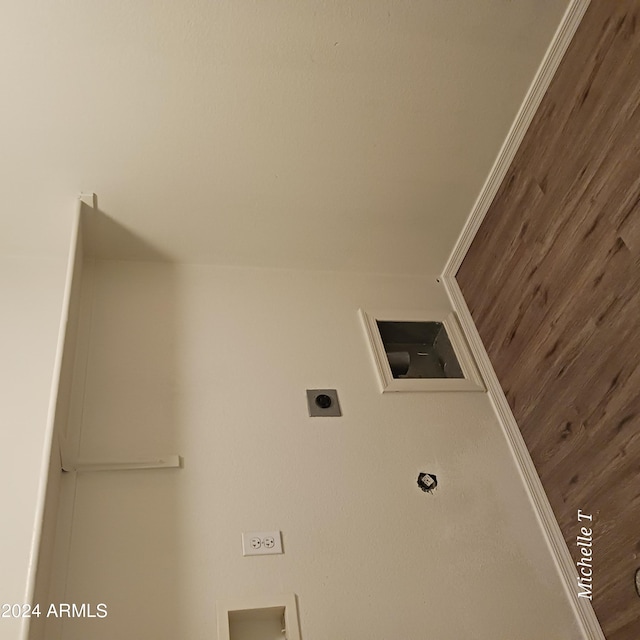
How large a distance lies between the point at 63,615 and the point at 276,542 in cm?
62

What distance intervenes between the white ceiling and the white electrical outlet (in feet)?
3.95

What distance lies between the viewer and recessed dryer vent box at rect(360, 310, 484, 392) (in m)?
2.40

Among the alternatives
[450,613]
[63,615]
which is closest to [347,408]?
[450,613]

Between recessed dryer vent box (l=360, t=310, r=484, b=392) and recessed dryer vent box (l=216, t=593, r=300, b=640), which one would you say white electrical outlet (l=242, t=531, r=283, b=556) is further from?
recessed dryer vent box (l=360, t=310, r=484, b=392)

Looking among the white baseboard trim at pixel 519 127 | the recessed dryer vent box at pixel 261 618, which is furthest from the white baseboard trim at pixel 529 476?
the recessed dryer vent box at pixel 261 618

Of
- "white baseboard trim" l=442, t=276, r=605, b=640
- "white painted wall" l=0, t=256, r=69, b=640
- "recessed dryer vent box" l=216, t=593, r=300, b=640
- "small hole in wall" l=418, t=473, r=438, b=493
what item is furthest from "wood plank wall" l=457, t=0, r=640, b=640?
"white painted wall" l=0, t=256, r=69, b=640

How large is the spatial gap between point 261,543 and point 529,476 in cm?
100

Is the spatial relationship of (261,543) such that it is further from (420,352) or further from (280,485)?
(420,352)

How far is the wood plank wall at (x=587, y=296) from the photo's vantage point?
178 centimetres

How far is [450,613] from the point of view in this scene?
183 centimetres

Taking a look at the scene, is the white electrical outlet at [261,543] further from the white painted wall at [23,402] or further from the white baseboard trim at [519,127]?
the white baseboard trim at [519,127]

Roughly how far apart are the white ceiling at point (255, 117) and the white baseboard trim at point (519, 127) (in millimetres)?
32

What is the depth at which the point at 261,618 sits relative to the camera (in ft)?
5.82

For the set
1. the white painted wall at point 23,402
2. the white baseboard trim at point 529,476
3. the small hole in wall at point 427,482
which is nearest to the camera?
the white painted wall at point 23,402
